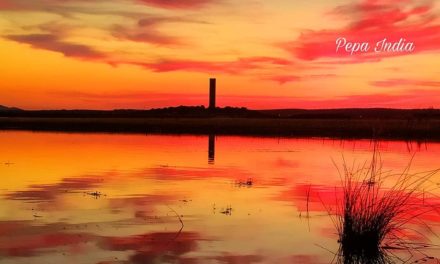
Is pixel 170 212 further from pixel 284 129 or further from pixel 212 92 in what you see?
pixel 212 92

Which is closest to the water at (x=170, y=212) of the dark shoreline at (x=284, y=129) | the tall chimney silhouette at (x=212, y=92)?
the dark shoreline at (x=284, y=129)

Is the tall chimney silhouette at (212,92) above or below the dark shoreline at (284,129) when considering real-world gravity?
above

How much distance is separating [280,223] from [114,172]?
1308 cm

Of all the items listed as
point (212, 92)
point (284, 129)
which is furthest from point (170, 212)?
point (212, 92)

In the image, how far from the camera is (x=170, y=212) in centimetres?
1642

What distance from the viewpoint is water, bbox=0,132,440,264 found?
12.0 m

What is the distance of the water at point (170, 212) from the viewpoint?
1202 cm

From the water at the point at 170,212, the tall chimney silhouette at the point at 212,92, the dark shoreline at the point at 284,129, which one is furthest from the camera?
the tall chimney silhouette at the point at 212,92

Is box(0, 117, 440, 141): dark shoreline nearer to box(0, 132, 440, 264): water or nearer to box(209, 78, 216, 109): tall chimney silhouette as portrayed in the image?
box(209, 78, 216, 109): tall chimney silhouette

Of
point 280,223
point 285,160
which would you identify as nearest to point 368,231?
point 280,223

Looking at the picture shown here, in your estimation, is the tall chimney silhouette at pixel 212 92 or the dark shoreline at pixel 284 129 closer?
the dark shoreline at pixel 284 129

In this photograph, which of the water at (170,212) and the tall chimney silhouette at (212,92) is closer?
the water at (170,212)

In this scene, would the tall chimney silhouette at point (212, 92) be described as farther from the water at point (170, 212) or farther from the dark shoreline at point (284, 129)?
the water at point (170, 212)

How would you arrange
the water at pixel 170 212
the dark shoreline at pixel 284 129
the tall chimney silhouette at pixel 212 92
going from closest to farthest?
the water at pixel 170 212, the dark shoreline at pixel 284 129, the tall chimney silhouette at pixel 212 92
